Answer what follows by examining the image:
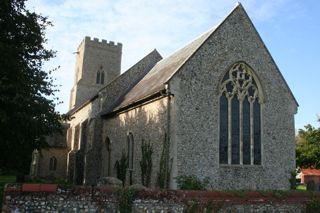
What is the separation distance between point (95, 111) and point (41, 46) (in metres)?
11.1

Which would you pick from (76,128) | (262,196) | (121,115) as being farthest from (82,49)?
(262,196)

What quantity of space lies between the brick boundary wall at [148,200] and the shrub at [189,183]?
413 cm

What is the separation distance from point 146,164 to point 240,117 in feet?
18.9

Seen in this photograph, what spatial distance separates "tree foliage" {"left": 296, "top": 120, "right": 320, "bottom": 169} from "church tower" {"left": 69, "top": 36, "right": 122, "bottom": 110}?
26.3m

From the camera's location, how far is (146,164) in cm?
1902

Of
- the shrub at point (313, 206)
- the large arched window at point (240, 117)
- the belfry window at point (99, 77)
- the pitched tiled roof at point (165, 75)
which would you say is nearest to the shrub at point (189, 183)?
the large arched window at point (240, 117)

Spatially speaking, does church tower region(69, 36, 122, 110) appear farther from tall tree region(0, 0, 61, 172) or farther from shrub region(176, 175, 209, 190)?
shrub region(176, 175, 209, 190)

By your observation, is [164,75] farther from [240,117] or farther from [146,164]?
[146,164]

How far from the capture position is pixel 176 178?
1648 cm

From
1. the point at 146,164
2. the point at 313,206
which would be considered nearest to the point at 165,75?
the point at 146,164

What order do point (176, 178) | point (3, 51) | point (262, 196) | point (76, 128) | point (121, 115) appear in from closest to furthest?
point (262, 196) < point (3, 51) < point (176, 178) < point (121, 115) < point (76, 128)

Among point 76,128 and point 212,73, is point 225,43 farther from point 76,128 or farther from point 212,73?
point 76,128

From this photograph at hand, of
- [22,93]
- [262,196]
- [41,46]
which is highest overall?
[41,46]

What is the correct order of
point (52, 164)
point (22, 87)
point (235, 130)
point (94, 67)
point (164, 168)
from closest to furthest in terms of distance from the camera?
point (22, 87)
point (164, 168)
point (235, 130)
point (52, 164)
point (94, 67)
